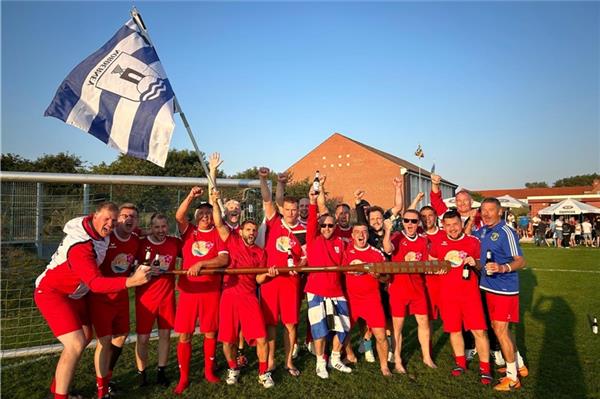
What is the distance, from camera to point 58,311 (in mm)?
3844

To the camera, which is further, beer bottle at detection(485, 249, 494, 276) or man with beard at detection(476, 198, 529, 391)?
man with beard at detection(476, 198, 529, 391)

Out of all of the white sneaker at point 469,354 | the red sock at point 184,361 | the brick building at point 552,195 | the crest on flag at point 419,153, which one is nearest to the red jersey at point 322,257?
the red sock at point 184,361

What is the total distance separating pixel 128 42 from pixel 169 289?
3500mm

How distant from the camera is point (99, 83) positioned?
515 centimetres

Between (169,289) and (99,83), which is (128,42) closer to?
(99,83)

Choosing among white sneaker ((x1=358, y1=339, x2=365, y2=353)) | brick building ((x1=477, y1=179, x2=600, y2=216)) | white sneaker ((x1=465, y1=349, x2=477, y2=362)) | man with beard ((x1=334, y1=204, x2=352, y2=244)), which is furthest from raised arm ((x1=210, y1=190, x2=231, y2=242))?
brick building ((x1=477, y1=179, x2=600, y2=216))

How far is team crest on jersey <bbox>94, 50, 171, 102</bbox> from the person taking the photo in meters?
5.18

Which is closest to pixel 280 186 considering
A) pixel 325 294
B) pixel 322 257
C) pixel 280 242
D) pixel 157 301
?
pixel 280 242

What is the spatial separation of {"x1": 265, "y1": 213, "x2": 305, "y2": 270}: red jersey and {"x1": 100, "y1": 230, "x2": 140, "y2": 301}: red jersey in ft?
5.62

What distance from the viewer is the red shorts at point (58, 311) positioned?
380cm

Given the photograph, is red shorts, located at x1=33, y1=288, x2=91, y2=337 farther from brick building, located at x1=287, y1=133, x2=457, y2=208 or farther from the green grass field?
brick building, located at x1=287, y1=133, x2=457, y2=208

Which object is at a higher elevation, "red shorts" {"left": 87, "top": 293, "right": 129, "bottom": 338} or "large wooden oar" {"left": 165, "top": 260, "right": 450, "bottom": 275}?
"large wooden oar" {"left": 165, "top": 260, "right": 450, "bottom": 275}

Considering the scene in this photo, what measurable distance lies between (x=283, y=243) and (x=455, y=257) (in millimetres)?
2275

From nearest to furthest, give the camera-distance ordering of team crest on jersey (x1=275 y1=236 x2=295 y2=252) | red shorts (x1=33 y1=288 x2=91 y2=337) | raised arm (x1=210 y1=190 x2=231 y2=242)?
red shorts (x1=33 y1=288 x2=91 y2=337), raised arm (x1=210 y1=190 x2=231 y2=242), team crest on jersey (x1=275 y1=236 x2=295 y2=252)
